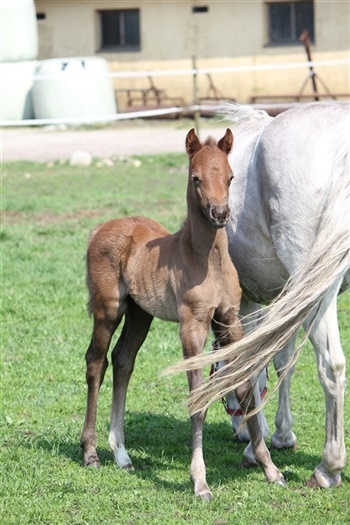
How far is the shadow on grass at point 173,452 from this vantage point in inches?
192

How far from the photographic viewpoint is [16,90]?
2330 cm

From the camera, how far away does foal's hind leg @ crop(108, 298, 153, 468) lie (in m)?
5.06

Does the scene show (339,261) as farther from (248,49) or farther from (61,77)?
(248,49)

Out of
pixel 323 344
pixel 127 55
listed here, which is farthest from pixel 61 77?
pixel 323 344

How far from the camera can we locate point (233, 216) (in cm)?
484

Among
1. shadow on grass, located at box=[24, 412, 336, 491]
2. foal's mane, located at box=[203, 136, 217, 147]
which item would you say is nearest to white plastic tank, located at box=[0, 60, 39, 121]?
shadow on grass, located at box=[24, 412, 336, 491]

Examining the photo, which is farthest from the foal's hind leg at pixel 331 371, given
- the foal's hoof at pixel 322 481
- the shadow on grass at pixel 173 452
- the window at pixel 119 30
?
the window at pixel 119 30

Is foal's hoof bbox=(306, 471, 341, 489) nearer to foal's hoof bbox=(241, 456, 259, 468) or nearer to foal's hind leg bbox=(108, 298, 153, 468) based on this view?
foal's hoof bbox=(241, 456, 259, 468)

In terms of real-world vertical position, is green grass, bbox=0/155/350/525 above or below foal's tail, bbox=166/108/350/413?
below

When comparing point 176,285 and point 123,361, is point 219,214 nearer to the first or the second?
point 176,285

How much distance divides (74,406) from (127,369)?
947mm

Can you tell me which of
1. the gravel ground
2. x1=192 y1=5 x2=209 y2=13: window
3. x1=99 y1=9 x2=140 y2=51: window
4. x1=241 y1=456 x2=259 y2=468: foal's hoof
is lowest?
the gravel ground

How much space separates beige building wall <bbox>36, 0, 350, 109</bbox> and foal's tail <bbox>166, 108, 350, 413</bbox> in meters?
19.7

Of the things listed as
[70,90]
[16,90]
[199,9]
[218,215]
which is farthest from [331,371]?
[199,9]
